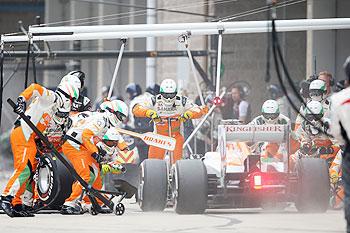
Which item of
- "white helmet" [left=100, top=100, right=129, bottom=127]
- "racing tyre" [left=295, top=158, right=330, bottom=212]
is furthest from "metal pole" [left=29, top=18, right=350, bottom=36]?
"racing tyre" [left=295, top=158, right=330, bottom=212]

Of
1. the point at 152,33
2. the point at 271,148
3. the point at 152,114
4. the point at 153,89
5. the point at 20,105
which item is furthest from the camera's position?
the point at 153,89

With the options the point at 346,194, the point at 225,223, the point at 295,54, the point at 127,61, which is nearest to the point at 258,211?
the point at 225,223

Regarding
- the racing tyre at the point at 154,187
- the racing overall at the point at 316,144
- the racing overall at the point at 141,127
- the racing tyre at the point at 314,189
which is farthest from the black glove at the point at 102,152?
the racing overall at the point at 141,127

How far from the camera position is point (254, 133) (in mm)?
17672

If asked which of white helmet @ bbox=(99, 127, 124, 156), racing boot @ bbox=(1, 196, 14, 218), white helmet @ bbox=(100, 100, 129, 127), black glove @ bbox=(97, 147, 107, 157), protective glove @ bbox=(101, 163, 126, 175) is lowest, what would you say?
racing boot @ bbox=(1, 196, 14, 218)

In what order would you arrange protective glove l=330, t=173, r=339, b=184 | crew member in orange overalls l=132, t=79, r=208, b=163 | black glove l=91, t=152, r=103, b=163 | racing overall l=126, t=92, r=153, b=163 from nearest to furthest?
black glove l=91, t=152, r=103, b=163
protective glove l=330, t=173, r=339, b=184
crew member in orange overalls l=132, t=79, r=208, b=163
racing overall l=126, t=92, r=153, b=163

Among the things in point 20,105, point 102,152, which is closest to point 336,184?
point 102,152

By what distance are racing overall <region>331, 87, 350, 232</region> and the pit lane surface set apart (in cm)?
328

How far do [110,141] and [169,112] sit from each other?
2286mm

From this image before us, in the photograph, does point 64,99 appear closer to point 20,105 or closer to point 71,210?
point 20,105

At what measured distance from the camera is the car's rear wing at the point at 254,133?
17.7 meters

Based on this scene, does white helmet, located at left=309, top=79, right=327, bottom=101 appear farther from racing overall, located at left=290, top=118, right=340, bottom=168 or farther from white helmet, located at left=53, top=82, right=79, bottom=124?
white helmet, located at left=53, top=82, right=79, bottom=124

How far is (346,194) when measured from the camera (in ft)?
Answer: 38.0

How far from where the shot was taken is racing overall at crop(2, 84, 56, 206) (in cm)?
1686
